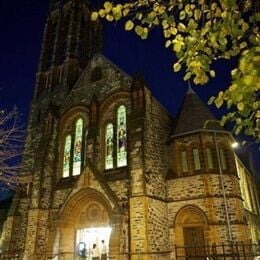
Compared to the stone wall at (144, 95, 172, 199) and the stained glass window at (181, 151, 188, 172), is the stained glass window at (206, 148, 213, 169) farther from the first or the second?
the stone wall at (144, 95, 172, 199)

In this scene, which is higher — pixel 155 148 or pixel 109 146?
pixel 109 146

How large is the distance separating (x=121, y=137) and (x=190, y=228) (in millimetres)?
7166

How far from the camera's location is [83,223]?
1888cm

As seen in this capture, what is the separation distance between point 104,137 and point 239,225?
10.2 metres

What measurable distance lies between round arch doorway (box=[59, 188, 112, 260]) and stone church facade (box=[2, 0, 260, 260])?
0.21ft

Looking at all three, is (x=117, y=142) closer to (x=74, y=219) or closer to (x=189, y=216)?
(x=74, y=219)

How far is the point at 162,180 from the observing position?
1788cm

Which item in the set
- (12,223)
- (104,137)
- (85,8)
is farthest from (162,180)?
(85,8)

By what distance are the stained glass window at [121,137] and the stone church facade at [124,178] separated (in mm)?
73

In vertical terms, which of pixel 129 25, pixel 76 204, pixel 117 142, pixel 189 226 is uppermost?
pixel 117 142

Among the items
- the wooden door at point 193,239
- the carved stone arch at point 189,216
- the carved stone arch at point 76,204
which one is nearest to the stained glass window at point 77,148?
the carved stone arch at point 76,204

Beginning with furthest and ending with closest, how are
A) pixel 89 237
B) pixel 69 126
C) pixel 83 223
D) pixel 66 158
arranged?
pixel 69 126
pixel 66 158
pixel 83 223
pixel 89 237

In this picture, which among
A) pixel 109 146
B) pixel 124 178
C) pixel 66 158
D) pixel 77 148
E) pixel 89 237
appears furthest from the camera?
pixel 66 158

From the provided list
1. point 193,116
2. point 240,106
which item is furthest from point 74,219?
point 240,106
